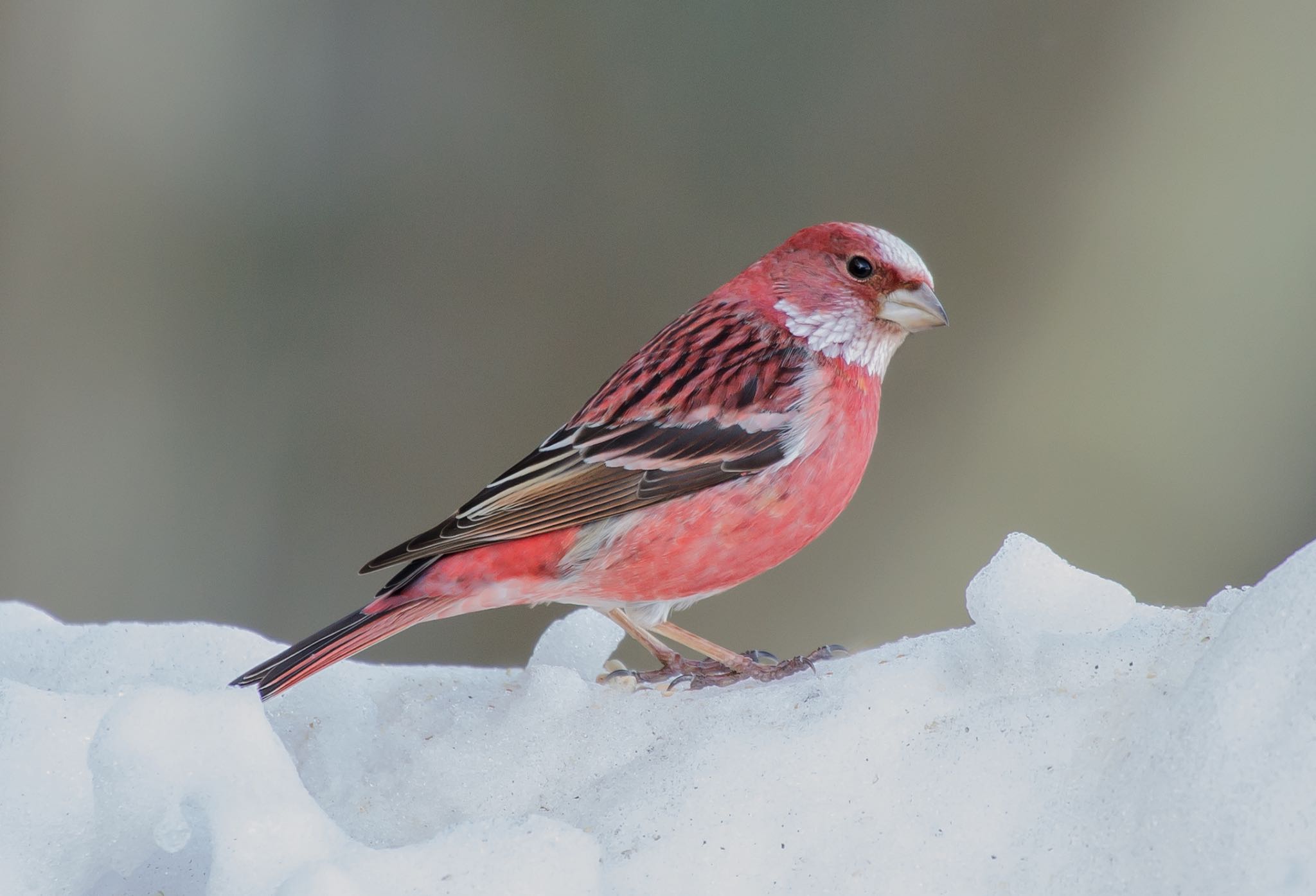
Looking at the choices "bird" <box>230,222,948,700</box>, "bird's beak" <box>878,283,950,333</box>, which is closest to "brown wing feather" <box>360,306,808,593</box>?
"bird" <box>230,222,948,700</box>

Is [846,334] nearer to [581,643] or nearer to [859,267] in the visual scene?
[859,267]

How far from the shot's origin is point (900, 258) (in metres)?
2.31

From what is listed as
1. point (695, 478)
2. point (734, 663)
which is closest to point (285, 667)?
point (695, 478)

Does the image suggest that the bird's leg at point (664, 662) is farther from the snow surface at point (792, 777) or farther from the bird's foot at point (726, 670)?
the snow surface at point (792, 777)

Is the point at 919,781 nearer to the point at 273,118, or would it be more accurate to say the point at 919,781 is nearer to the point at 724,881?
the point at 724,881

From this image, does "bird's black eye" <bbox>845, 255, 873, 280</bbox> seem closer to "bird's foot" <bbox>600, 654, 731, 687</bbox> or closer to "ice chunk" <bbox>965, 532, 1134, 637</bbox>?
"ice chunk" <bbox>965, 532, 1134, 637</bbox>

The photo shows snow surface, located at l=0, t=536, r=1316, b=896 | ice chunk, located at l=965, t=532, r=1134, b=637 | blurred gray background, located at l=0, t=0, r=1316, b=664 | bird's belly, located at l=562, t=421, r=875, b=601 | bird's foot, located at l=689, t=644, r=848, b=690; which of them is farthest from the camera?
blurred gray background, located at l=0, t=0, r=1316, b=664

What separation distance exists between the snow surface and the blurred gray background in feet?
9.48

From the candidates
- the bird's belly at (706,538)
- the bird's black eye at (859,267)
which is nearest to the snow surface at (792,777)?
the bird's belly at (706,538)

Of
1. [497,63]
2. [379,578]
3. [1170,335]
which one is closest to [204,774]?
[379,578]

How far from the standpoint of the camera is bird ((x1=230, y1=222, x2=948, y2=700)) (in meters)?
2.08

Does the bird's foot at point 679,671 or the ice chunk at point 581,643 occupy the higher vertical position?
the ice chunk at point 581,643

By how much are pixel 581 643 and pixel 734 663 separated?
30 centimetres

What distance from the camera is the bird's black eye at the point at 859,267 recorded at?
2.32 m
